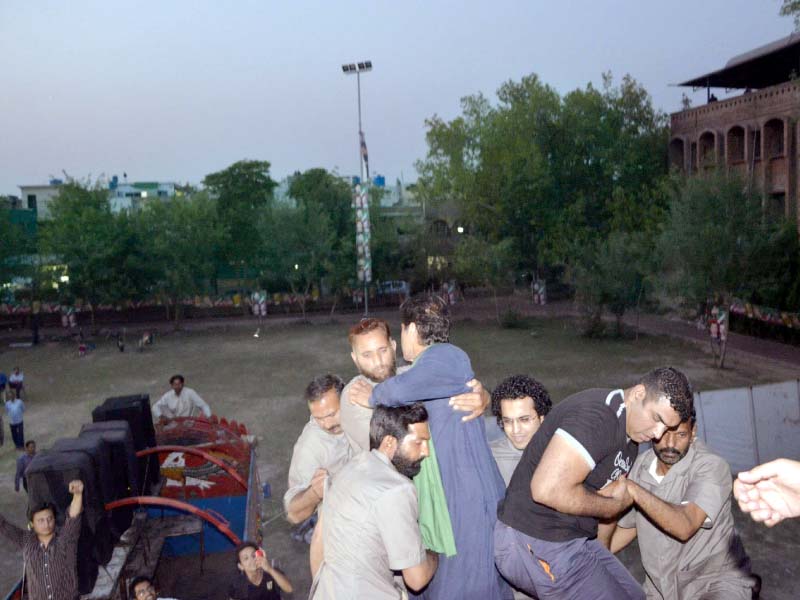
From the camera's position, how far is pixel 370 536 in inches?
113

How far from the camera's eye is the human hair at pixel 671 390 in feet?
10.2

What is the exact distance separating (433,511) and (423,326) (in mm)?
956

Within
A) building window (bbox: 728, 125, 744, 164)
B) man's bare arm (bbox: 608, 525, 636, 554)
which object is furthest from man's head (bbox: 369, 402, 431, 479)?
building window (bbox: 728, 125, 744, 164)

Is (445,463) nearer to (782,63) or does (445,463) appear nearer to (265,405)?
(265,405)

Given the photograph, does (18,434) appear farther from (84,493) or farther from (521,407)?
(521,407)

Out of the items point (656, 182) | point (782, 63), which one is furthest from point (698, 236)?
point (782, 63)

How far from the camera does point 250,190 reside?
6397 cm

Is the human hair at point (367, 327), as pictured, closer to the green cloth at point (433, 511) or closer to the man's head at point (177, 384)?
the green cloth at point (433, 511)

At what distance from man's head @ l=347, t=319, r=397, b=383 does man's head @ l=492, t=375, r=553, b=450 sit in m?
0.74

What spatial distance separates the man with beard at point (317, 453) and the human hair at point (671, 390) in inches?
70.6

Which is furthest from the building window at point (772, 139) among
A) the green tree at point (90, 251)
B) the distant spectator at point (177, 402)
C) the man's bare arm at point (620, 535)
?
the man's bare arm at point (620, 535)

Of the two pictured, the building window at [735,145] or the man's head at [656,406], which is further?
the building window at [735,145]

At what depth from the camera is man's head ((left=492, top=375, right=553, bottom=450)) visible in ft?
13.1

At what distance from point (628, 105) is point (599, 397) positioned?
47291mm
